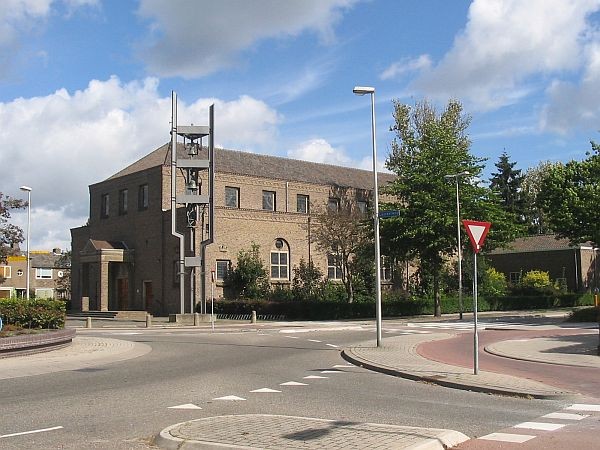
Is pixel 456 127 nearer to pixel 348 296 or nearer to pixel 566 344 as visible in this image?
pixel 348 296

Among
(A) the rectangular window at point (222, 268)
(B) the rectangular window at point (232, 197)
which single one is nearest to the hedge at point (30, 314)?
(A) the rectangular window at point (222, 268)

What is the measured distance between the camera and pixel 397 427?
8289 millimetres

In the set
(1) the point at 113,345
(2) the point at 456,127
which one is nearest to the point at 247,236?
(2) the point at 456,127

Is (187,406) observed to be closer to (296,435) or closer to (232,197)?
(296,435)

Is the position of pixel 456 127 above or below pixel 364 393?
above

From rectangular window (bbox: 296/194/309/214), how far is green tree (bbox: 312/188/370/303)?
3836 mm

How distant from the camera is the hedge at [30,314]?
21047mm

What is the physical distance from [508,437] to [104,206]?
52.6 meters

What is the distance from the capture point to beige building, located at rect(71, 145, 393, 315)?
159 ft

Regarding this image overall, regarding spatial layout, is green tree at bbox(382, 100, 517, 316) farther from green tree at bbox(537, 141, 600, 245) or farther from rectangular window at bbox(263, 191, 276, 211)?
rectangular window at bbox(263, 191, 276, 211)

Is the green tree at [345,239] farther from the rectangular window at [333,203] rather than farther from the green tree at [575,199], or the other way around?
the green tree at [575,199]

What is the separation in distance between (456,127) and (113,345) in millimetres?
43444

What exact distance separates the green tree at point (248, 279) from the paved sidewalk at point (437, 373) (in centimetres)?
2564

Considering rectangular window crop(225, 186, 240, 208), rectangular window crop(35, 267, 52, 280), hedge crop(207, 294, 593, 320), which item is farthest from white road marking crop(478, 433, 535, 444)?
rectangular window crop(35, 267, 52, 280)
